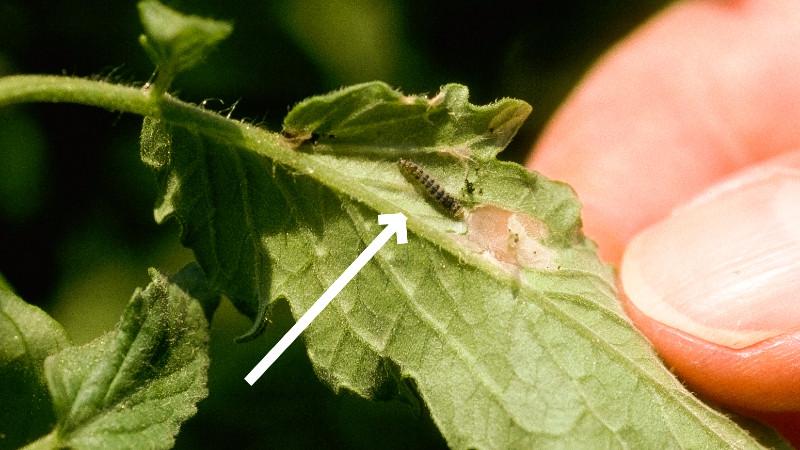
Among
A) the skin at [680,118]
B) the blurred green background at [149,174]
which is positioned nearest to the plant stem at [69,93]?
the blurred green background at [149,174]

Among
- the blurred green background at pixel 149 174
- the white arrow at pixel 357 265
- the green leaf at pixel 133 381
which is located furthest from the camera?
the blurred green background at pixel 149 174

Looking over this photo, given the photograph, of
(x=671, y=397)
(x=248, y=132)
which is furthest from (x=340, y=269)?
(x=671, y=397)

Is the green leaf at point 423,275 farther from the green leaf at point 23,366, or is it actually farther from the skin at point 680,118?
the skin at point 680,118

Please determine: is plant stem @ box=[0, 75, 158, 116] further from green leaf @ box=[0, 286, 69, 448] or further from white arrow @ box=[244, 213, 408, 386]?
white arrow @ box=[244, 213, 408, 386]

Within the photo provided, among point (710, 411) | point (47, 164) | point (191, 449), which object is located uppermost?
point (710, 411)

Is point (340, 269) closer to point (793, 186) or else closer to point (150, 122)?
point (150, 122)

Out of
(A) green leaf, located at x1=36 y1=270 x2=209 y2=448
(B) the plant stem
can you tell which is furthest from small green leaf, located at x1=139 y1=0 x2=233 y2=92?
(A) green leaf, located at x1=36 y1=270 x2=209 y2=448
